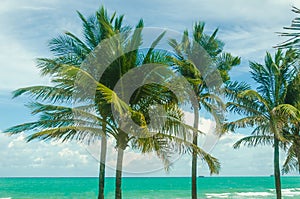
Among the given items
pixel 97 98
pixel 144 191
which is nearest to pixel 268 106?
pixel 97 98

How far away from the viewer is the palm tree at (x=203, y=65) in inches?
605

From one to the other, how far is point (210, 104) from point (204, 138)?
10.8 feet

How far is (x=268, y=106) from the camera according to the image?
640 inches

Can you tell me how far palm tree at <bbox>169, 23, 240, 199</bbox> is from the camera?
50.4 feet

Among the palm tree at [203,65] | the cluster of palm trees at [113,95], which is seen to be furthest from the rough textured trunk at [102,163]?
the palm tree at [203,65]

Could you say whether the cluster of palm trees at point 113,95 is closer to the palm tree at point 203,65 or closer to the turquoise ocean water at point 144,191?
the palm tree at point 203,65

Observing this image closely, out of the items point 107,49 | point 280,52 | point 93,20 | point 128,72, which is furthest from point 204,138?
point 280,52

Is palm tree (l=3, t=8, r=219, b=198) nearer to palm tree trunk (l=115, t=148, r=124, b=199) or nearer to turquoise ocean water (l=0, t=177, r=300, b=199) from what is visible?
palm tree trunk (l=115, t=148, r=124, b=199)

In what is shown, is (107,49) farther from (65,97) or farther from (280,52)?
(280,52)

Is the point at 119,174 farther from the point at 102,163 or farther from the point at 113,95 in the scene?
the point at 113,95

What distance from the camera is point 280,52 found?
677 inches

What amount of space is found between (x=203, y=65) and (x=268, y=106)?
9.98 ft

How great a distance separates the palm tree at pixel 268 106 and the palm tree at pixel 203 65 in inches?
42.4

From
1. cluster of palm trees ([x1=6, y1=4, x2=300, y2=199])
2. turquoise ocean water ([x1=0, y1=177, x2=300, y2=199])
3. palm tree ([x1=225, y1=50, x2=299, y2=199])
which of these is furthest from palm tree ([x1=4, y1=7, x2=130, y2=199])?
turquoise ocean water ([x1=0, y1=177, x2=300, y2=199])
